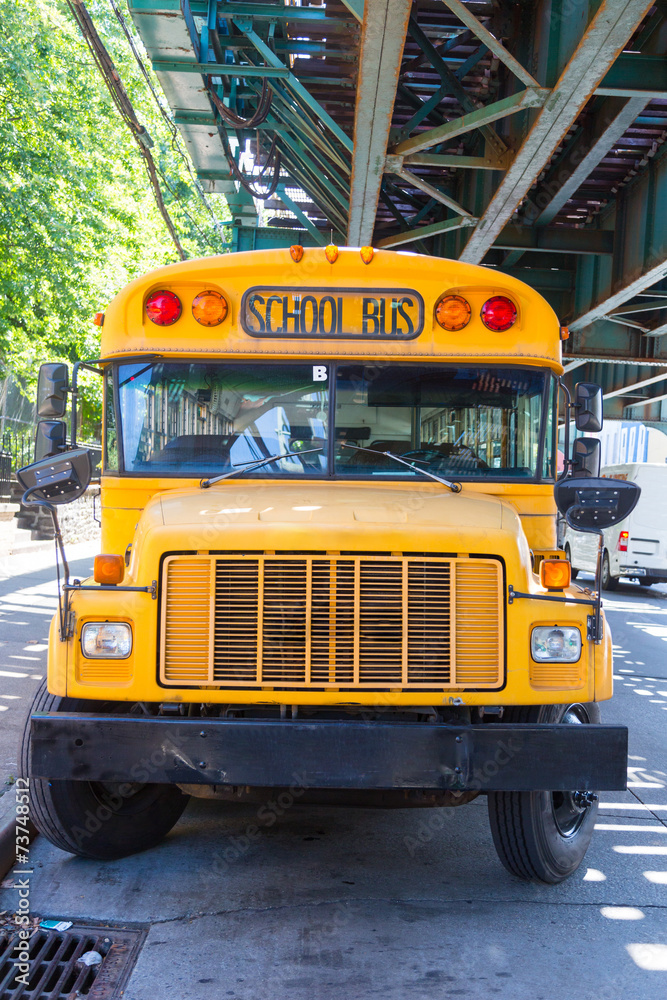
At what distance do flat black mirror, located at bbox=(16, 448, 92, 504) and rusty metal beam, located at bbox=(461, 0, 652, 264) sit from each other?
3746 millimetres

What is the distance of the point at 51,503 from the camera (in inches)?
166

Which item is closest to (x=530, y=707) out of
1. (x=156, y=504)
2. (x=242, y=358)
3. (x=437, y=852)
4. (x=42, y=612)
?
(x=437, y=852)

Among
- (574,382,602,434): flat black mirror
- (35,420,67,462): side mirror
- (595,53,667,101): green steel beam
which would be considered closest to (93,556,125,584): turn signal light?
(35,420,67,462): side mirror

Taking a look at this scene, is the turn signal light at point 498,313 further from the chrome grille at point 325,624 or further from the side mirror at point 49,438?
the side mirror at point 49,438

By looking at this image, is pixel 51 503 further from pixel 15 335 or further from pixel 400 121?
pixel 15 335

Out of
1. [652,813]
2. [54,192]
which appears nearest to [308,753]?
[652,813]

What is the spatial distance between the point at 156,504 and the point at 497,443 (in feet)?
5.71

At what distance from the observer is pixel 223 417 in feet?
15.0

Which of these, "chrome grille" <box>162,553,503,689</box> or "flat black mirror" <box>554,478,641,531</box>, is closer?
"chrome grille" <box>162,553,503,689</box>

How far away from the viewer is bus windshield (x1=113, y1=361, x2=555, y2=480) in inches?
179

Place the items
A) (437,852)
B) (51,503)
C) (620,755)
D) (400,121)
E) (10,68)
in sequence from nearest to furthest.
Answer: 1. (620,755)
2. (51,503)
3. (437,852)
4. (400,121)
5. (10,68)

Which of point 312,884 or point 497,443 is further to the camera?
point 497,443

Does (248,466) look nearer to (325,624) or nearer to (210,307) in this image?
(210,307)

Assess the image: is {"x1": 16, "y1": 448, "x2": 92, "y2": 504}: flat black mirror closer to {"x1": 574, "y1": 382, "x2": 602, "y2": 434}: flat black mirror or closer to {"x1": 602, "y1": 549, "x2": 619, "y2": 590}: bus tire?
{"x1": 574, "y1": 382, "x2": 602, "y2": 434}: flat black mirror
